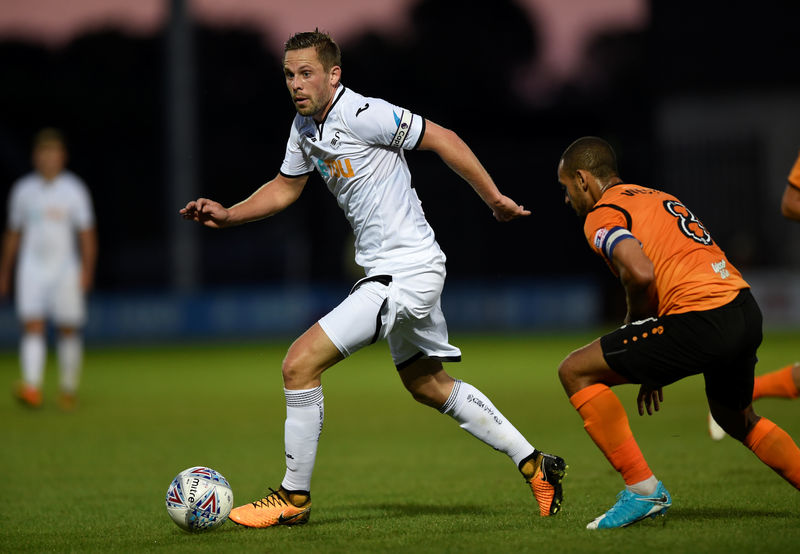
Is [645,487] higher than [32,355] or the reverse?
higher

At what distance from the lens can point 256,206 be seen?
634 centimetres

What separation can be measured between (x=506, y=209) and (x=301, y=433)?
4.96 ft

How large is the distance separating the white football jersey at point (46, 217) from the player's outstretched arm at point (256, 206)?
638 centimetres

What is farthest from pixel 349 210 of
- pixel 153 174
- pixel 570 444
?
pixel 153 174

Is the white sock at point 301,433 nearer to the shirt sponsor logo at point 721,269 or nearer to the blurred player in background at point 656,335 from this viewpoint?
the blurred player in background at point 656,335

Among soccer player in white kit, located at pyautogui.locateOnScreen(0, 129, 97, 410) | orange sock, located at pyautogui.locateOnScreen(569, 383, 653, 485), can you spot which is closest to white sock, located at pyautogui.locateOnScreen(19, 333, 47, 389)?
soccer player in white kit, located at pyautogui.locateOnScreen(0, 129, 97, 410)

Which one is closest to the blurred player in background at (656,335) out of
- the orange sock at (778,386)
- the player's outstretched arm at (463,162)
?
the player's outstretched arm at (463,162)

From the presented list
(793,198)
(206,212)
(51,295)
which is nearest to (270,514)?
(206,212)

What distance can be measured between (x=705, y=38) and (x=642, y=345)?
27.8 m

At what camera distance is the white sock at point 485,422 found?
239 inches

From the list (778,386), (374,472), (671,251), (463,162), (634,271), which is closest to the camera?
(634,271)

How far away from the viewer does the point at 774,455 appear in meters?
5.51

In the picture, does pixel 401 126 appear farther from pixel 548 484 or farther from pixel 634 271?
pixel 548 484

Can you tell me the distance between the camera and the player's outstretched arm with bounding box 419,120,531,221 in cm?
582
